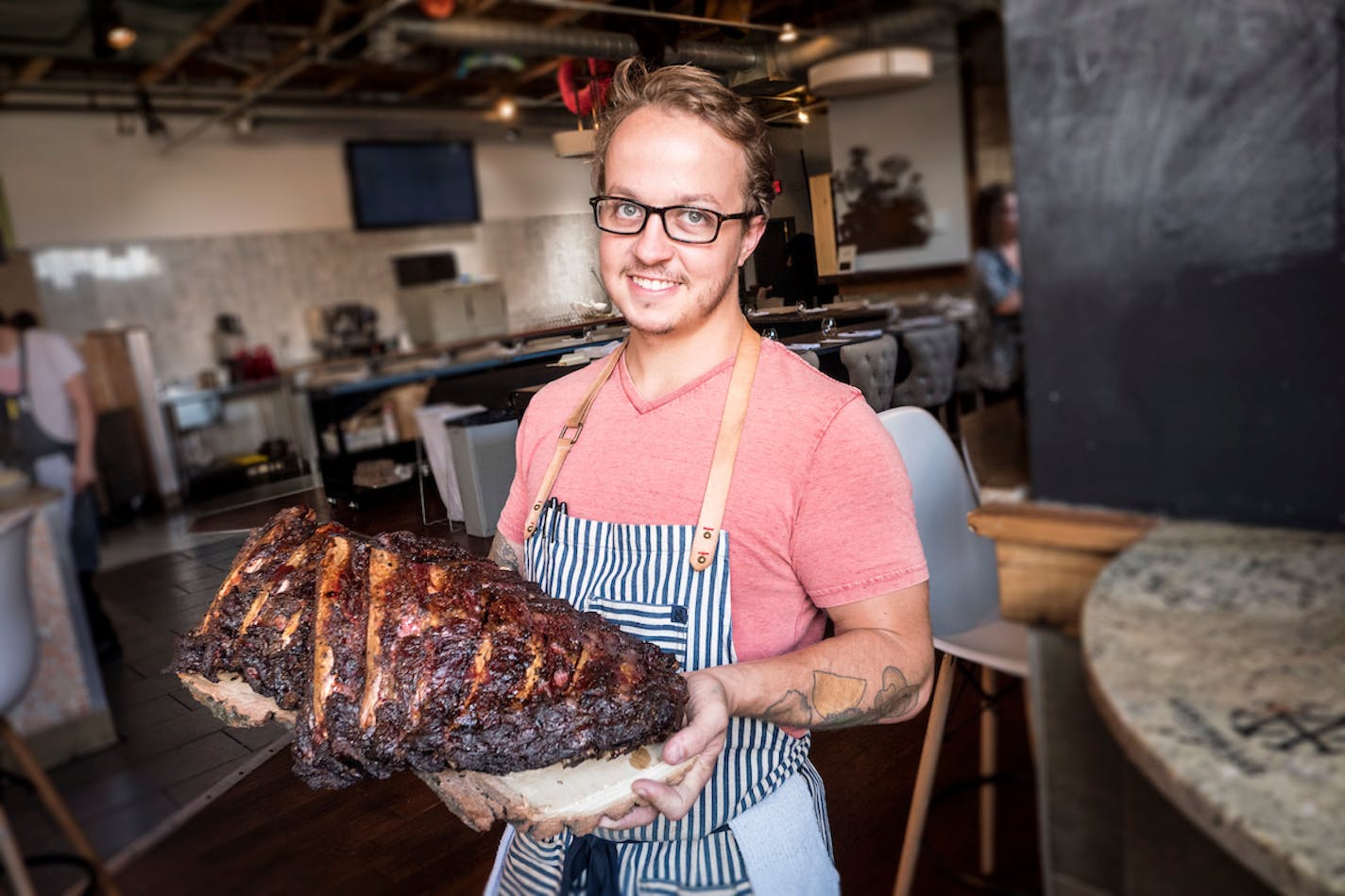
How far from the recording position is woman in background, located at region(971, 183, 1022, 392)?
38.1 inches

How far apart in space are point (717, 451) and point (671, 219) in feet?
1.17

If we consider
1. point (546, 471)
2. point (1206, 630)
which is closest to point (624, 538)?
point (546, 471)

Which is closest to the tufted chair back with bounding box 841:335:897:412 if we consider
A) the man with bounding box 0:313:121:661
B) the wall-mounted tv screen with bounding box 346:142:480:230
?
the man with bounding box 0:313:121:661

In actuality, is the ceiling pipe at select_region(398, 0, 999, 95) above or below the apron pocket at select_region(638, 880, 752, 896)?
above

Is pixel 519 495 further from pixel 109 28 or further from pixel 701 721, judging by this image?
pixel 109 28

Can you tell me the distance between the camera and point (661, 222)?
132cm

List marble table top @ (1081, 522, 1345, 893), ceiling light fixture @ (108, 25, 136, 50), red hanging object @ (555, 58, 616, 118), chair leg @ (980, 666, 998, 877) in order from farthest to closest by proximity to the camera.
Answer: ceiling light fixture @ (108, 25, 136, 50) < red hanging object @ (555, 58, 616, 118) < chair leg @ (980, 666, 998, 877) < marble table top @ (1081, 522, 1345, 893)

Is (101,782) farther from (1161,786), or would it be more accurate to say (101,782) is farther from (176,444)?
(1161,786)

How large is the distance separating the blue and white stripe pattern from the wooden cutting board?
27cm

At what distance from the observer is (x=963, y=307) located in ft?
4.20

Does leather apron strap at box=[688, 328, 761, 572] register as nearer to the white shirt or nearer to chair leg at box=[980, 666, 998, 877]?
chair leg at box=[980, 666, 998, 877]

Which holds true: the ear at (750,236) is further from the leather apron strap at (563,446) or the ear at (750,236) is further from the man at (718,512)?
the leather apron strap at (563,446)

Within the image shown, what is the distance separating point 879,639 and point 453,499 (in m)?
0.90

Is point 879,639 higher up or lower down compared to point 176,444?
lower down
